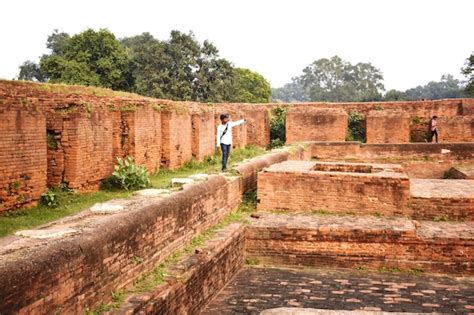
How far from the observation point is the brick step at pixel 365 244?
21.3ft

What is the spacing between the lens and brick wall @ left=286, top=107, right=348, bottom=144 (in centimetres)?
1794

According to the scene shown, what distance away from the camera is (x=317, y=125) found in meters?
18.0

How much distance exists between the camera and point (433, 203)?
7543 mm

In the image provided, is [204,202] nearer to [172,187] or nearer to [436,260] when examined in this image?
[172,187]

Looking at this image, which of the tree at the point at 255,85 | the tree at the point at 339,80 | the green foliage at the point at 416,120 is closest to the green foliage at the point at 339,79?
the tree at the point at 339,80

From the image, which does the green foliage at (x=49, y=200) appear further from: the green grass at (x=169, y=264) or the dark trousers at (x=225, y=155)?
the dark trousers at (x=225, y=155)

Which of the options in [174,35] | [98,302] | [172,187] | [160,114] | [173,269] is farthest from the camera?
[174,35]

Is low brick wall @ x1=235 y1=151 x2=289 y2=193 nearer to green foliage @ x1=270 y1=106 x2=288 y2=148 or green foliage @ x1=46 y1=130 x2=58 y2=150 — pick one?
green foliage @ x1=46 y1=130 x2=58 y2=150

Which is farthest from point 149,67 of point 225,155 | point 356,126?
point 225,155

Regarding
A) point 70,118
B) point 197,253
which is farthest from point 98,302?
point 70,118

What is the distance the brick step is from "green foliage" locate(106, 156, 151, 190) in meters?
1.69

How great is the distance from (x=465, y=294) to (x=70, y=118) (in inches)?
209

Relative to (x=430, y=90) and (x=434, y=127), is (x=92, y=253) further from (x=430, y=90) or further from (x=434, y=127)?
(x=430, y=90)

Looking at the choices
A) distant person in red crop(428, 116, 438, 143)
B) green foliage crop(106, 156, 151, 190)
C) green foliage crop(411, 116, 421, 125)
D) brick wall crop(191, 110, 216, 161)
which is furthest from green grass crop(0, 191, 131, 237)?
green foliage crop(411, 116, 421, 125)
